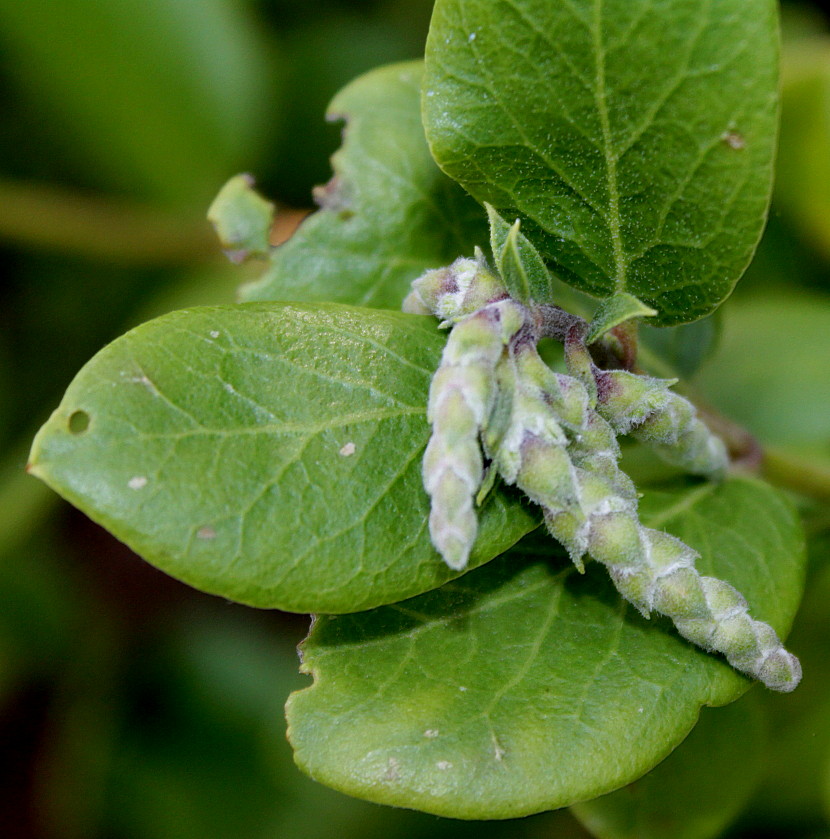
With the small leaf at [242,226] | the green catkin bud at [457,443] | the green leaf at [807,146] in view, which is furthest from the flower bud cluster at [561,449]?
the green leaf at [807,146]

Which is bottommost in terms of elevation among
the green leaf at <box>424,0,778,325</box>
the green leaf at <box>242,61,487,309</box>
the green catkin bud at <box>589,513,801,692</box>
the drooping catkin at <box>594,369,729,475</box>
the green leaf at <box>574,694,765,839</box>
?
the green leaf at <box>574,694,765,839</box>

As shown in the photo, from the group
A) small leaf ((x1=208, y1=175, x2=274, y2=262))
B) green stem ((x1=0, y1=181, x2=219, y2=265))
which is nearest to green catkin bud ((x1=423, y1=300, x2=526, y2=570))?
small leaf ((x1=208, y1=175, x2=274, y2=262))

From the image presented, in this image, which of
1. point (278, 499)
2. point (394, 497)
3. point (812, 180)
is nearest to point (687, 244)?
point (394, 497)

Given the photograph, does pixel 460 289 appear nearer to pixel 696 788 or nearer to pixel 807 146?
pixel 696 788

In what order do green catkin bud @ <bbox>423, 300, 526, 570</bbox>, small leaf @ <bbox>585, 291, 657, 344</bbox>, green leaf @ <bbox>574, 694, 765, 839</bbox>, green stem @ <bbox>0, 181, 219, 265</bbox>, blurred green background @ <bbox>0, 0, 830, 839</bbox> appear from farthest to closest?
1. green stem @ <bbox>0, 181, 219, 265</bbox>
2. blurred green background @ <bbox>0, 0, 830, 839</bbox>
3. green leaf @ <bbox>574, 694, 765, 839</bbox>
4. small leaf @ <bbox>585, 291, 657, 344</bbox>
5. green catkin bud @ <bbox>423, 300, 526, 570</bbox>

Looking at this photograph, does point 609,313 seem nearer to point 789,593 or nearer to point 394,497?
point 394,497

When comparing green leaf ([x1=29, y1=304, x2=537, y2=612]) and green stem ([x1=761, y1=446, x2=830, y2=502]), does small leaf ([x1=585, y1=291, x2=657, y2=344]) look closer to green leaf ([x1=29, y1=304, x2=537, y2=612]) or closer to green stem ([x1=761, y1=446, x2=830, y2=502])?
green leaf ([x1=29, y1=304, x2=537, y2=612])

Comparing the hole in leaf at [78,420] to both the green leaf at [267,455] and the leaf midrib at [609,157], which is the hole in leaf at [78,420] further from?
the leaf midrib at [609,157]
